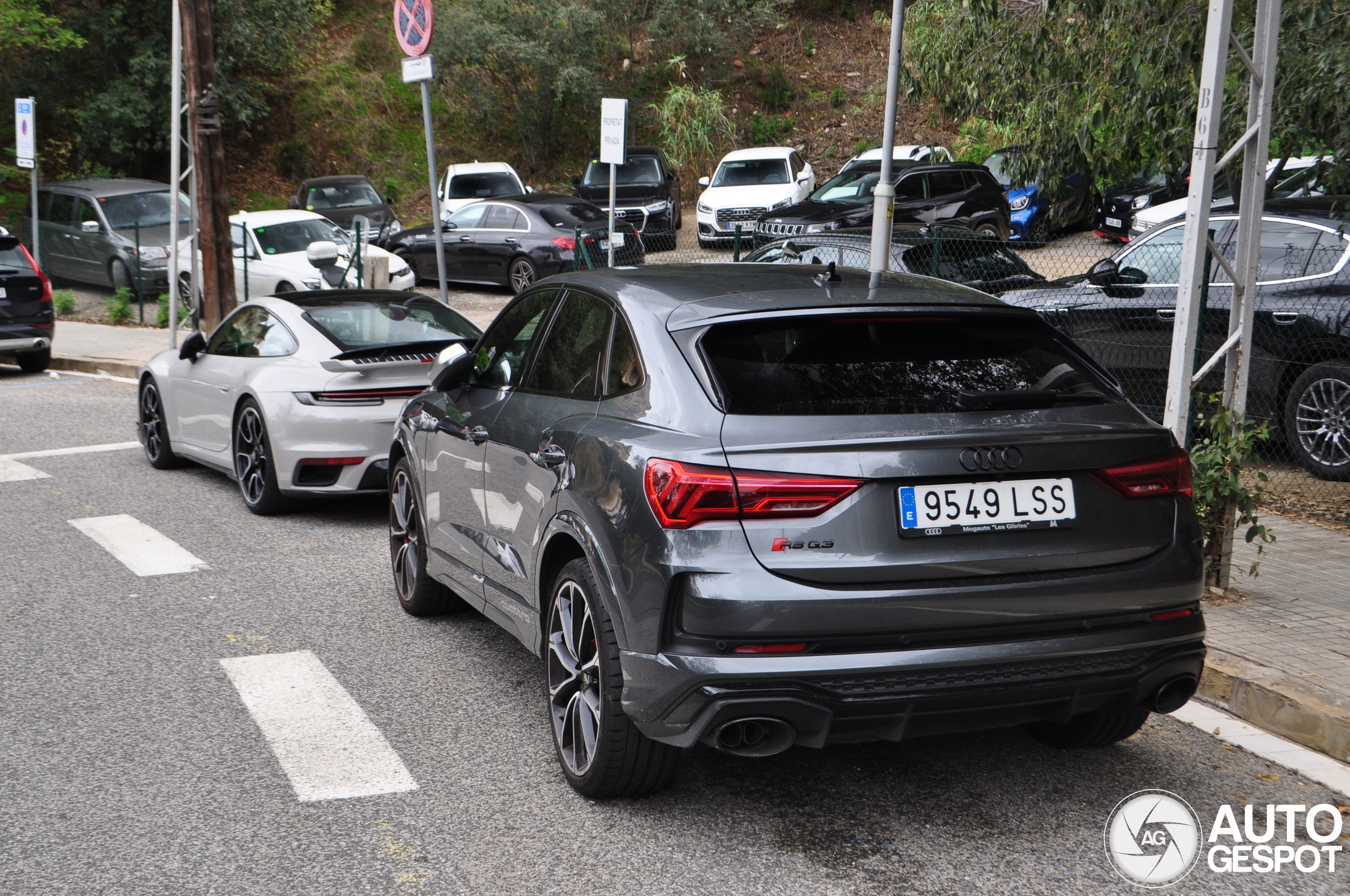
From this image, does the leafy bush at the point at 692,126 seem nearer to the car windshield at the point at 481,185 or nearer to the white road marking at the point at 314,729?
the car windshield at the point at 481,185

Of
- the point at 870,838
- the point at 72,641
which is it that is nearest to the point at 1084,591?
the point at 870,838

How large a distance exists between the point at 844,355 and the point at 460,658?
2.52m

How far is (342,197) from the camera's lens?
81.6ft

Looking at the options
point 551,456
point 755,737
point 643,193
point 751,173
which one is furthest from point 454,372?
point 751,173

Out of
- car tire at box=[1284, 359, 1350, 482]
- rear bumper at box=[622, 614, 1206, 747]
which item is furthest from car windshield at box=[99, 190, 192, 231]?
rear bumper at box=[622, 614, 1206, 747]

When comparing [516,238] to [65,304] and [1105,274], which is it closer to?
[65,304]

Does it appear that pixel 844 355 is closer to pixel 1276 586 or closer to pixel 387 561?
pixel 1276 586

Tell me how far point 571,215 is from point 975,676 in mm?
17379

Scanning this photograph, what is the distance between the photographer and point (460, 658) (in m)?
5.54

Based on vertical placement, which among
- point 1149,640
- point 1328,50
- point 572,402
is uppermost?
point 1328,50

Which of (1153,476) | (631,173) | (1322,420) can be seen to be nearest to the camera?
(1153,476)

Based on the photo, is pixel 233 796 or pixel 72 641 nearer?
pixel 233 796

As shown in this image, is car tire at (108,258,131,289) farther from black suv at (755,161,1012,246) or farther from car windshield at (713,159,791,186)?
black suv at (755,161,1012,246)

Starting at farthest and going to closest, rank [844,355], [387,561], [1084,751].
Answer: [387,561]
[1084,751]
[844,355]
